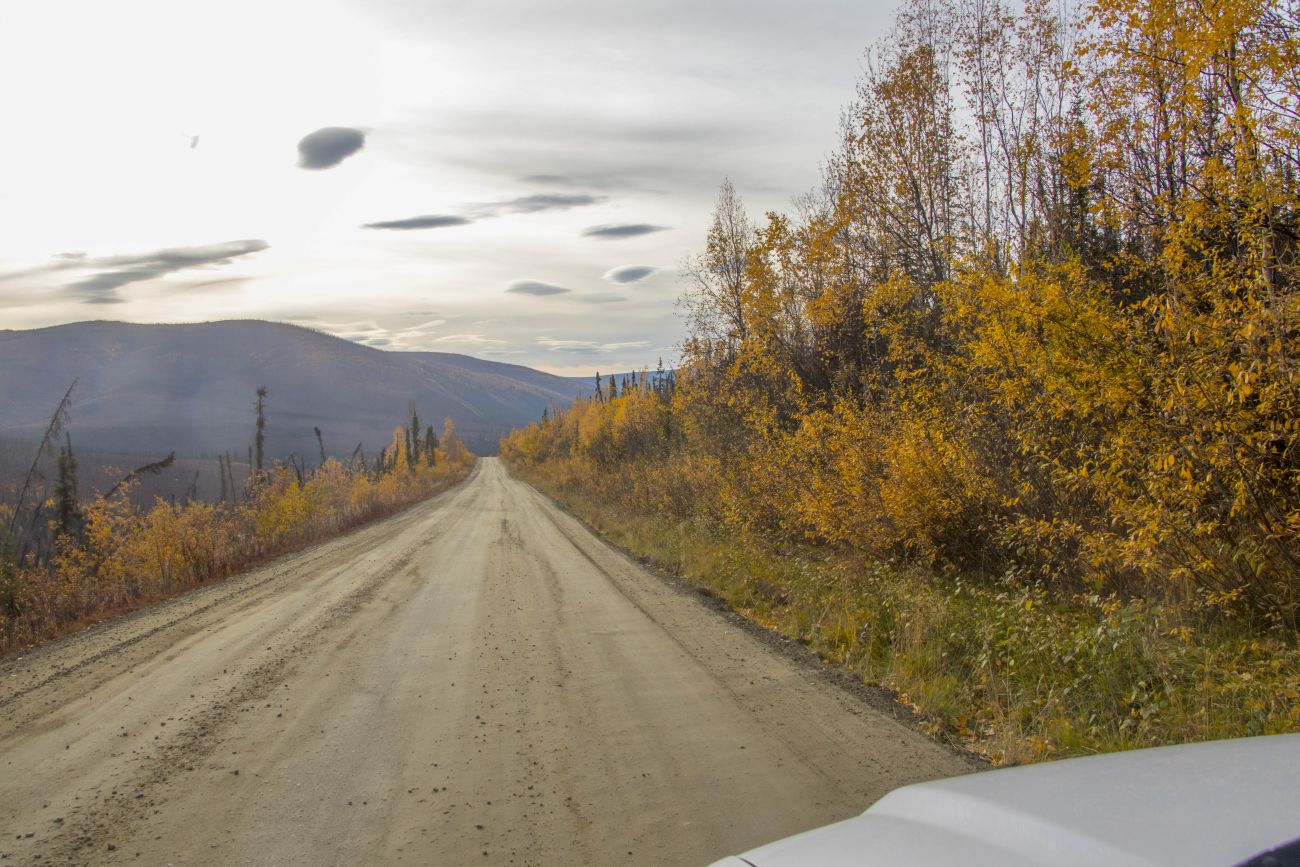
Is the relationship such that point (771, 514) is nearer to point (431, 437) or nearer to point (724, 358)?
point (724, 358)

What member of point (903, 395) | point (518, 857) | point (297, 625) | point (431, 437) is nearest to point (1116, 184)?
point (903, 395)

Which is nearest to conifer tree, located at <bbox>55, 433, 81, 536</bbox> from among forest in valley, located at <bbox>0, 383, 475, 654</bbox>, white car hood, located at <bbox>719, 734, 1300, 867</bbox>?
forest in valley, located at <bbox>0, 383, 475, 654</bbox>

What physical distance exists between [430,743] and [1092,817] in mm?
4532

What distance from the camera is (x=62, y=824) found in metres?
4.20

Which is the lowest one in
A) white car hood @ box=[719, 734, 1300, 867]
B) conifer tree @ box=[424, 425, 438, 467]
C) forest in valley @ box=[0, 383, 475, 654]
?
forest in valley @ box=[0, 383, 475, 654]

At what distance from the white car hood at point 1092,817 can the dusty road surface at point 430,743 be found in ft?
6.71

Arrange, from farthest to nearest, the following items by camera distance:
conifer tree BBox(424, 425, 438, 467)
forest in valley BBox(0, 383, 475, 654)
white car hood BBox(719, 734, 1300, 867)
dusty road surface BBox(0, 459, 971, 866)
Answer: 1. conifer tree BBox(424, 425, 438, 467)
2. forest in valley BBox(0, 383, 475, 654)
3. dusty road surface BBox(0, 459, 971, 866)
4. white car hood BBox(719, 734, 1300, 867)

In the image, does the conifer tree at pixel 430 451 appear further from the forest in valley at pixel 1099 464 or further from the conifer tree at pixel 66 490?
the forest in valley at pixel 1099 464

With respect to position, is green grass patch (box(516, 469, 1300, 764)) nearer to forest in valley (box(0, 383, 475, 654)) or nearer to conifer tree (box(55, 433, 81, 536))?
forest in valley (box(0, 383, 475, 654))

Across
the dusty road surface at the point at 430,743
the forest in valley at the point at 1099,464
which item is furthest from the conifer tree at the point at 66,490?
the forest in valley at the point at 1099,464

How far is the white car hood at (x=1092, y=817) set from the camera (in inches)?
58.4

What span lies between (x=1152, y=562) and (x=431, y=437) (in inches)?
4099

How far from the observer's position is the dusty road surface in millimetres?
3951

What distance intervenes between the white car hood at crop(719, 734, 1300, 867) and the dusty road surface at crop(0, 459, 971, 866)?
2.04 m
